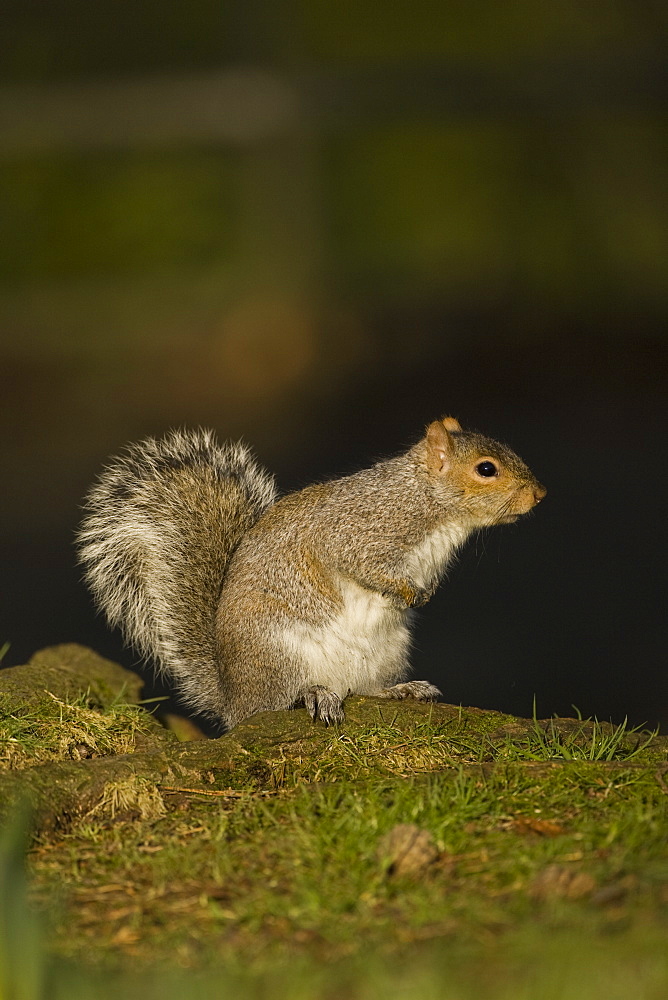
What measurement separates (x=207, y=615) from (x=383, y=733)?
3.42ft

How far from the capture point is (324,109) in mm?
15461

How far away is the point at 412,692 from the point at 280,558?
539mm

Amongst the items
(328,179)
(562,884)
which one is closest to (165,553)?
(562,884)

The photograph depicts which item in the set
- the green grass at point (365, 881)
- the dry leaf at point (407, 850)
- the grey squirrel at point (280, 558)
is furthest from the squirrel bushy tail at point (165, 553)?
the dry leaf at point (407, 850)

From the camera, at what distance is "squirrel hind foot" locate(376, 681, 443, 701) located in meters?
3.74

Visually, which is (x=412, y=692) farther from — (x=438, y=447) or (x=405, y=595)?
(x=438, y=447)

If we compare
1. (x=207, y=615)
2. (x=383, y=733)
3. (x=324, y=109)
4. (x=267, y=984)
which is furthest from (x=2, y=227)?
(x=267, y=984)

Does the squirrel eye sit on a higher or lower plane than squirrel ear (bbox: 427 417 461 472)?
lower

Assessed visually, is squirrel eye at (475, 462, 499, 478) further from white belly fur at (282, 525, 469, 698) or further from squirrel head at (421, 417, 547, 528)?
white belly fur at (282, 525, 469, 698)

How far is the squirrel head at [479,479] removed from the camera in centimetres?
382

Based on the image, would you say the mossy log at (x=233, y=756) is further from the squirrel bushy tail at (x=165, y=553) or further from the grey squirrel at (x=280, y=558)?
the squirrel bushy tail at (x=165, y=553)

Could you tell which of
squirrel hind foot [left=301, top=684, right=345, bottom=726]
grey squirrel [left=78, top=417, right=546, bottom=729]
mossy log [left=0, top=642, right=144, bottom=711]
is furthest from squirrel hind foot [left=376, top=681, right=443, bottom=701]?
mossy log [left=0, top=642, right=144, bottom=711]

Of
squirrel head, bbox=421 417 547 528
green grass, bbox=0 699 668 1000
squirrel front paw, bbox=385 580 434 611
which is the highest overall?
squirrel head, bbox=421 417 547 528

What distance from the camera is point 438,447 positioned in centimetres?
390
